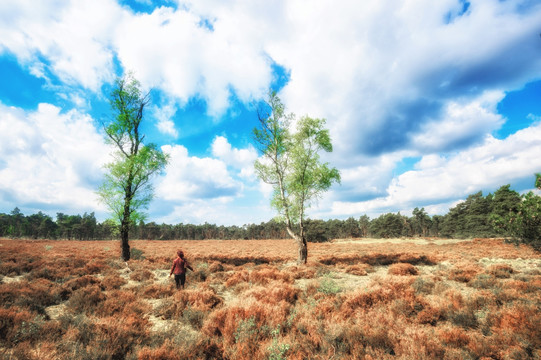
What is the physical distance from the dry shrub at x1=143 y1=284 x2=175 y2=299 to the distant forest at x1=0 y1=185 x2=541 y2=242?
153 ft

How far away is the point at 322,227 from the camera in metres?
56.6

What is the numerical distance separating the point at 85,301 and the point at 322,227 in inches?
2142

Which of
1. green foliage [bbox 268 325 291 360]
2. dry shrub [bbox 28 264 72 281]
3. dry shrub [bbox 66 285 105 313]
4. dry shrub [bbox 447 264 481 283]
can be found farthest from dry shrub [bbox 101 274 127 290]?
dry shrub [bbox 447 264 481 283]

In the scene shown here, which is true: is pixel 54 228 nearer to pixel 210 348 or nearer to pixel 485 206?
pixel 210 348

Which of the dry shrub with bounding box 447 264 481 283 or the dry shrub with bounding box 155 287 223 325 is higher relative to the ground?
the dry shrub with bounding box 155 287 223 325

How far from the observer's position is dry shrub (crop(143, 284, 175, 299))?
322 inches

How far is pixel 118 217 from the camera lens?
593 inches

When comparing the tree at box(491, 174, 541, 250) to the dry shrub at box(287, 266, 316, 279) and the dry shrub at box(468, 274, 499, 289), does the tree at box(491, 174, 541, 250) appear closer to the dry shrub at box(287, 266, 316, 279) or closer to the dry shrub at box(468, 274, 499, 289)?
the dry shrub at box(468, 274, 499, 289)

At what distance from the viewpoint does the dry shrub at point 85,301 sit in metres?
6.37

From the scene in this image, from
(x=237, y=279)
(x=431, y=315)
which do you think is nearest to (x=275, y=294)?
(x=237, y=279)

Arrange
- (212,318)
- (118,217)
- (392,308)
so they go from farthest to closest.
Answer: (118,217) → (392,308) → (212,318)

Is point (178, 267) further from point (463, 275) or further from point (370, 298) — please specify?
point (463, 275)

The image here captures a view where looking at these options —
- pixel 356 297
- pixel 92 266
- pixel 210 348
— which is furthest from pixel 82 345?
pixel 92 266

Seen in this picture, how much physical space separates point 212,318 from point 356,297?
15.1 ft
